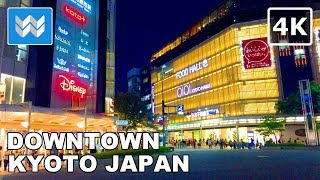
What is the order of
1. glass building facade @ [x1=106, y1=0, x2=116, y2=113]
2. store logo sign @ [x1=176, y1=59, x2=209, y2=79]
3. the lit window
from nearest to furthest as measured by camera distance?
the lit window, glass building facade @ [x1=106, y1=0, x2=116, y2=113], store logo sign @ [x1=176, y1=59, x2=209, y2=79]

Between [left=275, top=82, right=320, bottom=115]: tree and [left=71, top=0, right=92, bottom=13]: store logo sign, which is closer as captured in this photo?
[left=71, top=0, right=92, bottom=13]: store logo sign

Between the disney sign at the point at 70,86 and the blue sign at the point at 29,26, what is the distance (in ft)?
78.3

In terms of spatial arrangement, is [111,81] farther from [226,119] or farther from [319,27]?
[319,27]

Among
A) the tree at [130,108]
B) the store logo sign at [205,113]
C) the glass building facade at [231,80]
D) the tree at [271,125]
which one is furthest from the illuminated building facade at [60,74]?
the store logo sign at [205,113]

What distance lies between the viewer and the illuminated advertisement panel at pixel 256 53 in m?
56.1

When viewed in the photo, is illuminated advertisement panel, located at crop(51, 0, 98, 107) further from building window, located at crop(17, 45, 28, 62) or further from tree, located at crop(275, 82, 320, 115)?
tree, located at crop(275, 82, 320, 115)

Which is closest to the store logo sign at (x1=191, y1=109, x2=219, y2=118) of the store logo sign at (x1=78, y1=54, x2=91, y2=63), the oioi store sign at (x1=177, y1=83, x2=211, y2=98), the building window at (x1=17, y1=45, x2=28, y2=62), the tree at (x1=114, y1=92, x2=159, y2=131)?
the oioi store sign at (x1=177, y1=83, x2=211, y2=98)

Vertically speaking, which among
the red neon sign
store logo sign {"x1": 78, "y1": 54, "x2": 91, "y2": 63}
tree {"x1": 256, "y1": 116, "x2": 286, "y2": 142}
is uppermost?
the red neon sign

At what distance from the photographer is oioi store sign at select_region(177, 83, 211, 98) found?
219 ft

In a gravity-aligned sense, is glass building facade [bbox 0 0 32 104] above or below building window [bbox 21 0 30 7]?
below

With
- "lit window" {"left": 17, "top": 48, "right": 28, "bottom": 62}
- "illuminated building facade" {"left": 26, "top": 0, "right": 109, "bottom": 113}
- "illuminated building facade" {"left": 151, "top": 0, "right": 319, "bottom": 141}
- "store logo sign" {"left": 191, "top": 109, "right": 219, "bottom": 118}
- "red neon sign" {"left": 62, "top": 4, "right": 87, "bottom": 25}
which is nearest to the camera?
"lit window" {"left": 17, "top": 48, "right": 28, "bottom": 62}

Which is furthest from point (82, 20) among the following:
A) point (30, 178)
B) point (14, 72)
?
point (30, 178)

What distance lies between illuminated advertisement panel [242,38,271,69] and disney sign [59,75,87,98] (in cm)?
3236

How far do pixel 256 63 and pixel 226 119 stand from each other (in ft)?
37.0
